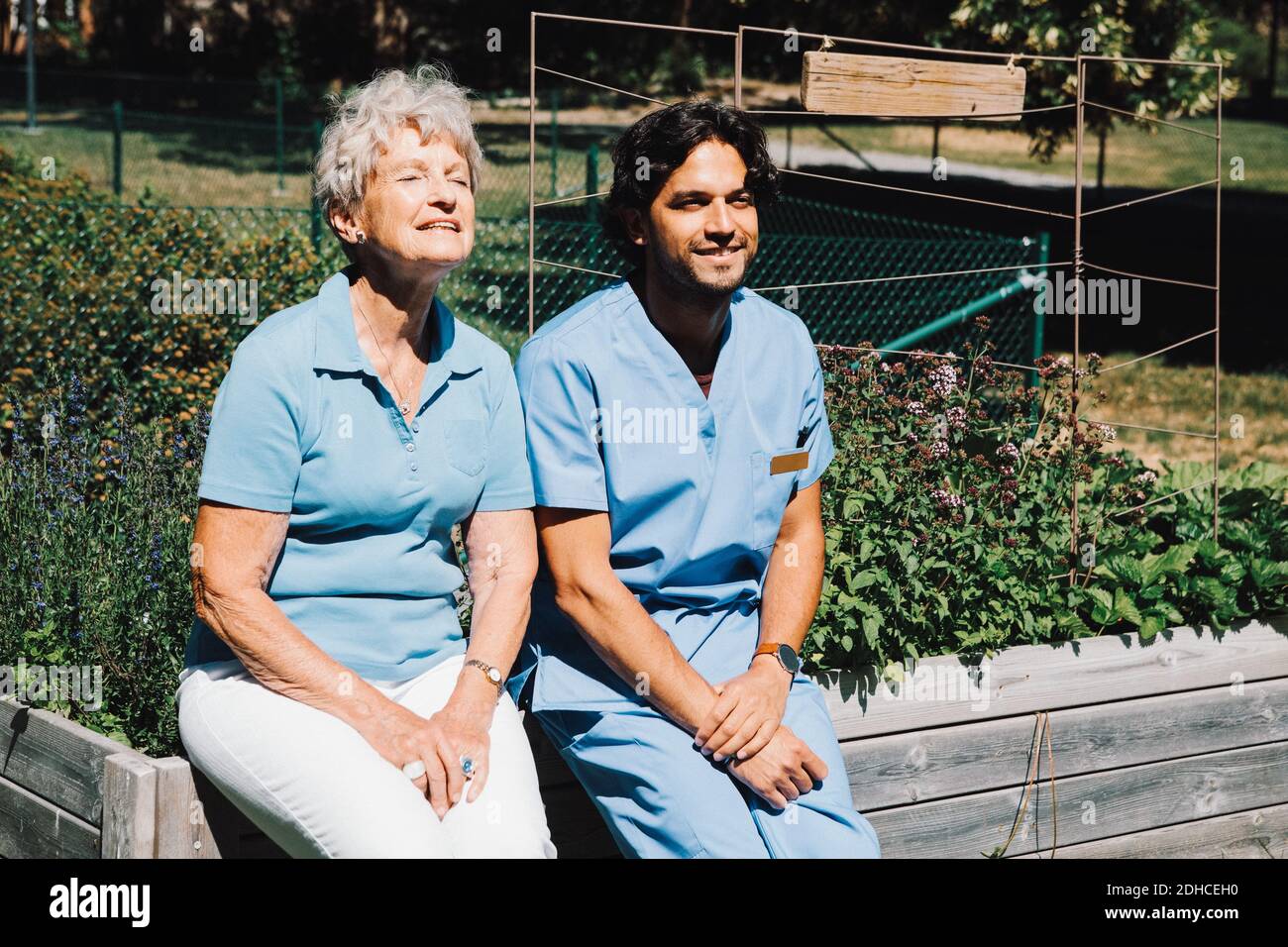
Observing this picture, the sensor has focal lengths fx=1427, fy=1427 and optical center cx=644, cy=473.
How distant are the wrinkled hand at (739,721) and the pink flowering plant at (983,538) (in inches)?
21.9

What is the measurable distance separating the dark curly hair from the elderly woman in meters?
Answer: 0.32

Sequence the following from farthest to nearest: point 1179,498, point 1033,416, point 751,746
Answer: point 1179,498
point 1033,416
point 751,746

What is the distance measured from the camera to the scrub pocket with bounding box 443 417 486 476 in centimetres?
266

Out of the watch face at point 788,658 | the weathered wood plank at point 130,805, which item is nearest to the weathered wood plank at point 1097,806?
the watch face at point 788,658

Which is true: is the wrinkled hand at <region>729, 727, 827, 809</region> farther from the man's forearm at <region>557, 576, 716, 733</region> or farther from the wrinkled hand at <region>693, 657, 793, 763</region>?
the man's forearm at <region>557, 576, 716, 733</region>

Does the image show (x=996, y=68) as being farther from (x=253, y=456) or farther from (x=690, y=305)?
(x=253, y=456)

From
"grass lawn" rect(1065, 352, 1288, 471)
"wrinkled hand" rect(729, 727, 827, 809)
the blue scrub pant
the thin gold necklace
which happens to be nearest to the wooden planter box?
the blue scrub pant

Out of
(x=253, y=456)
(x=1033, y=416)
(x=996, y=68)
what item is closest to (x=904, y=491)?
(x=1033, y=416)

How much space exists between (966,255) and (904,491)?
6121mm

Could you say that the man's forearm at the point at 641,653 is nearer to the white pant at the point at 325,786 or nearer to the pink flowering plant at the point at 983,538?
the white pant at the point at 325,786

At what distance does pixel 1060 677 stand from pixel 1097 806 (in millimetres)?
339
